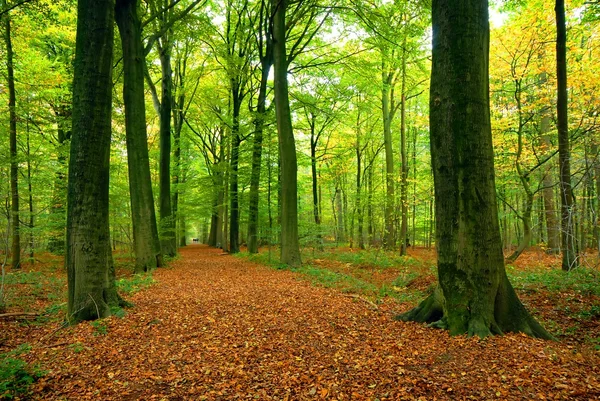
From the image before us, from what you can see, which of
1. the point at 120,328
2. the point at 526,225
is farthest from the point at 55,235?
the point at 526,225

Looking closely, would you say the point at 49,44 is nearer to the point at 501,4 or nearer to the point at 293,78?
the point at 293,78

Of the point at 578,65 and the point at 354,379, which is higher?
the point at 578,65

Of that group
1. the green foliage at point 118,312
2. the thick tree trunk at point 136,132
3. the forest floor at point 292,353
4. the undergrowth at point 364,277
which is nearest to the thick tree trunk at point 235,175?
the undergrowth at point 364,277

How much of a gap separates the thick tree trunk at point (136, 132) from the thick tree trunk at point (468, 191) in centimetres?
904

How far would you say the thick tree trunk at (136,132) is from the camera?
9.70m

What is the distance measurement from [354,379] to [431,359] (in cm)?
93

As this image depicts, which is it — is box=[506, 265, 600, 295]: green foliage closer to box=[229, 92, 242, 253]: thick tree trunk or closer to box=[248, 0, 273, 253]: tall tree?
box=[248, 0, 273, 253]: tall tree

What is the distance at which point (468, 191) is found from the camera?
13.1 feet

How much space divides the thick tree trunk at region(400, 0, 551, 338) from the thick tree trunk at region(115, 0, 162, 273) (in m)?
9.04

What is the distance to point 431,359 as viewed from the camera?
3.31 meters

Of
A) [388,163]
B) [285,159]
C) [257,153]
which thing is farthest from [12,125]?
[388,163]

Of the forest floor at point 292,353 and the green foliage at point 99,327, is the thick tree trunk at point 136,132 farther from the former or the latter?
the green foliage at point 99,327

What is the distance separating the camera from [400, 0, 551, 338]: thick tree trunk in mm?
3928

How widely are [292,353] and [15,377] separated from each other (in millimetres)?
2694
